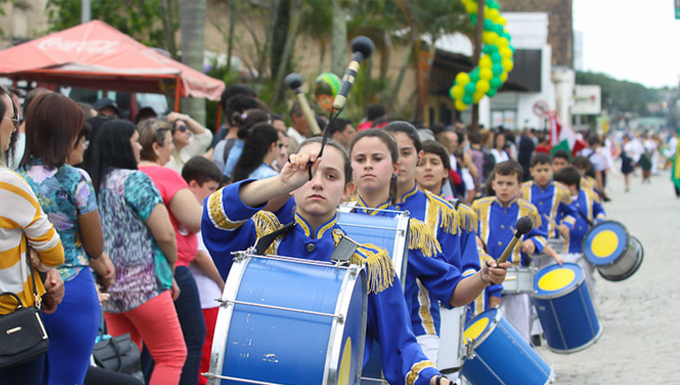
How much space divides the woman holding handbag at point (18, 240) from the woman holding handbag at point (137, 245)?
1.32 meters

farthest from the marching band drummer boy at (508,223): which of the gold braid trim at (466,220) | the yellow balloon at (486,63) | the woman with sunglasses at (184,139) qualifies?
the yellow balloon at (486,63)

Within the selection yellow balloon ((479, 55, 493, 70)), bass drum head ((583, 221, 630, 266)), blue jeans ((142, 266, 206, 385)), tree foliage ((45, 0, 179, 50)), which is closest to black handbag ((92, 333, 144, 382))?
blue jeans ((142, 266, 206, 385))

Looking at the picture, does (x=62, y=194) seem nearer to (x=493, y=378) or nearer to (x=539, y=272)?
(x=493, y=378)

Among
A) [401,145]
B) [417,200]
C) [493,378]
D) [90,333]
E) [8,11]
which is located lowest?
[493,378]

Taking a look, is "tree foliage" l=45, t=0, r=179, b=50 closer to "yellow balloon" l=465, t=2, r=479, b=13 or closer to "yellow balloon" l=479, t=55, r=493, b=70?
"yellow balloon" l=465, t=2, r=479, b=13

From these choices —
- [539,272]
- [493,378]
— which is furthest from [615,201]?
[493,378]

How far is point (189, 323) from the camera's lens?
5664 millimetres

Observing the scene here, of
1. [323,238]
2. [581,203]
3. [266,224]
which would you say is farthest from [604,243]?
[266,224]

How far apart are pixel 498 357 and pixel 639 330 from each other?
4486 mm

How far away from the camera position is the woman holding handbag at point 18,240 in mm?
3658

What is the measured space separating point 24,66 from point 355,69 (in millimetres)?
6971

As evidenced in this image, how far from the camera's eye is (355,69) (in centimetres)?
327

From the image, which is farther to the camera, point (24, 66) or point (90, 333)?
point (24, 66)

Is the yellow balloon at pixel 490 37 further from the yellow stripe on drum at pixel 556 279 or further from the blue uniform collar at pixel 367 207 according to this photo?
the blue uniform collar at pixel 367 207
